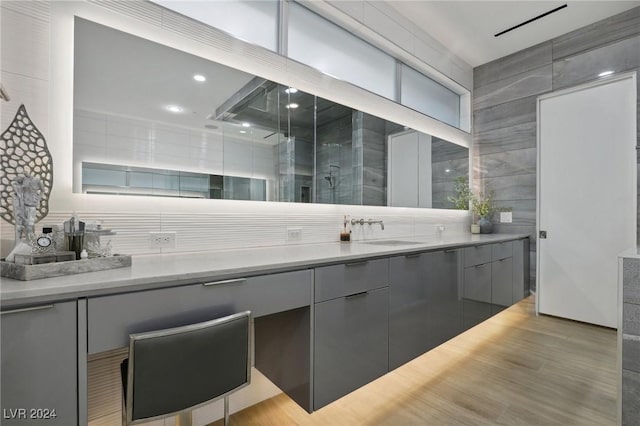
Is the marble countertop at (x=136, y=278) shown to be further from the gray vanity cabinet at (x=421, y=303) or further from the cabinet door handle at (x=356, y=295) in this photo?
the gray vanity cabinet at (x=421, y=303)

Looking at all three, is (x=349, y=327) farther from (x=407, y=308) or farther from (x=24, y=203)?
(x=24, y=203)

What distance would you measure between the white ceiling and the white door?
70 centimetres

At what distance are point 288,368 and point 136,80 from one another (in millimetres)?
1636

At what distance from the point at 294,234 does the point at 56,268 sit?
1.34m

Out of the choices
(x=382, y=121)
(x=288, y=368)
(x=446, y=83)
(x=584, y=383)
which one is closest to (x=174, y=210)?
(x=288, y=368)

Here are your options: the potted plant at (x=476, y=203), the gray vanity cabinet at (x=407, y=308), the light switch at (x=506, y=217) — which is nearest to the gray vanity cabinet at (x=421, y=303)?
the gray vanity cabinet at (x=407, y=308)

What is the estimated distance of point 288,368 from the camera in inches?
58.6

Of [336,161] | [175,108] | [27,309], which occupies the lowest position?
[27,309]

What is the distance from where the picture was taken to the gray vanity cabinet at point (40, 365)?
2.51 ft

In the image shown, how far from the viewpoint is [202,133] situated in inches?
67.9

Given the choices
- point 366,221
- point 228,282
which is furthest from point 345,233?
point 228,282

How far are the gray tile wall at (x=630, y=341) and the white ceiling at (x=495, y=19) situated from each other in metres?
2.67

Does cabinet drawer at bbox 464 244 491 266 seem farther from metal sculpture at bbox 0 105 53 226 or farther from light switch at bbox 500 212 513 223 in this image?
metal sculpture at bbox 0 105 53 226

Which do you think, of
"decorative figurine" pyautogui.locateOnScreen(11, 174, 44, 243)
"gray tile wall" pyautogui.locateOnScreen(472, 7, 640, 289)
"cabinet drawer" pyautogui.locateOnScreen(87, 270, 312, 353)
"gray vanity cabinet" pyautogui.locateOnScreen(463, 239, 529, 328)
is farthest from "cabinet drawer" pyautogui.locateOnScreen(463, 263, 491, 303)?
"decorative figurine" pyautogui.locateOnScreen(11, 174, 44, 243)
